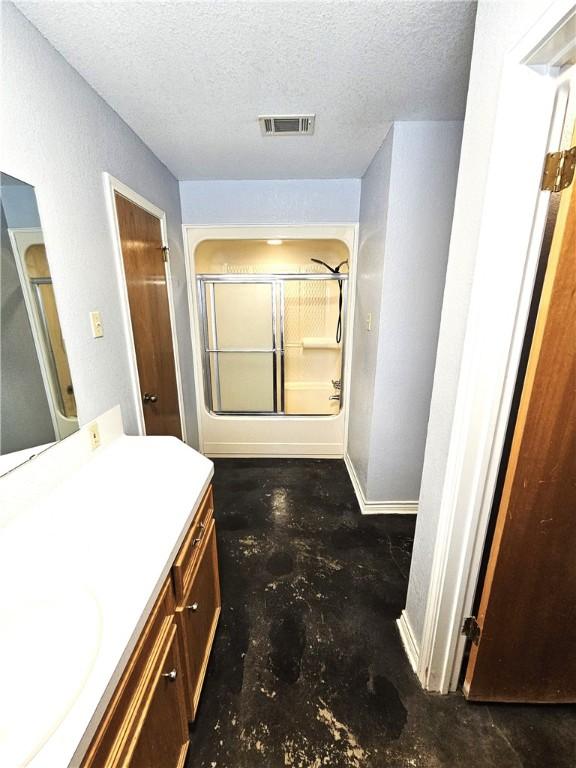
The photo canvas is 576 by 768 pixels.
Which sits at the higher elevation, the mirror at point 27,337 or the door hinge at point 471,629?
the mirror at point 27,337

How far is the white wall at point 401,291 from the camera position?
5.51 ft

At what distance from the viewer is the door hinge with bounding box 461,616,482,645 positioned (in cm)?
113

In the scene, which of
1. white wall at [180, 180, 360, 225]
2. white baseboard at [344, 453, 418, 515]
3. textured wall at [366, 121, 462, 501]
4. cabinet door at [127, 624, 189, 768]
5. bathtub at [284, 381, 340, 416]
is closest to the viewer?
cabinet door at [127, 624, 189, 768]

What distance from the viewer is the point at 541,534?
0.98m

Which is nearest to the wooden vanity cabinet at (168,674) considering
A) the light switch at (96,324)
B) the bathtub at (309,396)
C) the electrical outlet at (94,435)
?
the electrical outlet at (94,435)

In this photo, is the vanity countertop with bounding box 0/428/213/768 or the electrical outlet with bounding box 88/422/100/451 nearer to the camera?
the vanity countertop with bounding box 0/428/213/768

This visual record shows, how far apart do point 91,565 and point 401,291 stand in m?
1.84

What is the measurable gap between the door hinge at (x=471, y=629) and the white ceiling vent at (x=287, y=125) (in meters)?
2.24

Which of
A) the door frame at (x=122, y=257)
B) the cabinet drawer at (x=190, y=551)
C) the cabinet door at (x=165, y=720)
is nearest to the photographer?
the cabinet door at (x=165, y=720)

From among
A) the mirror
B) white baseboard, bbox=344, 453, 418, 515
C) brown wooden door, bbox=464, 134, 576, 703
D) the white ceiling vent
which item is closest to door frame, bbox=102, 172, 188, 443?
the mirror

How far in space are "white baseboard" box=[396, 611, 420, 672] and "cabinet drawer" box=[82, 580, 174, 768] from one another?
106 centimetres

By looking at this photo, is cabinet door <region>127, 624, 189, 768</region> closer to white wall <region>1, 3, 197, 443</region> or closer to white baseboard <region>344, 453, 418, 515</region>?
white wall <region>1, 3, 197, 443</region>

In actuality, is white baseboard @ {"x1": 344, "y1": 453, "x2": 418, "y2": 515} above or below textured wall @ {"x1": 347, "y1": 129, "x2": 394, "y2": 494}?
below

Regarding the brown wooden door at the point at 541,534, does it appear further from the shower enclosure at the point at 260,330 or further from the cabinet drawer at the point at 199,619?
the shower enclosure at the point at 260,330
